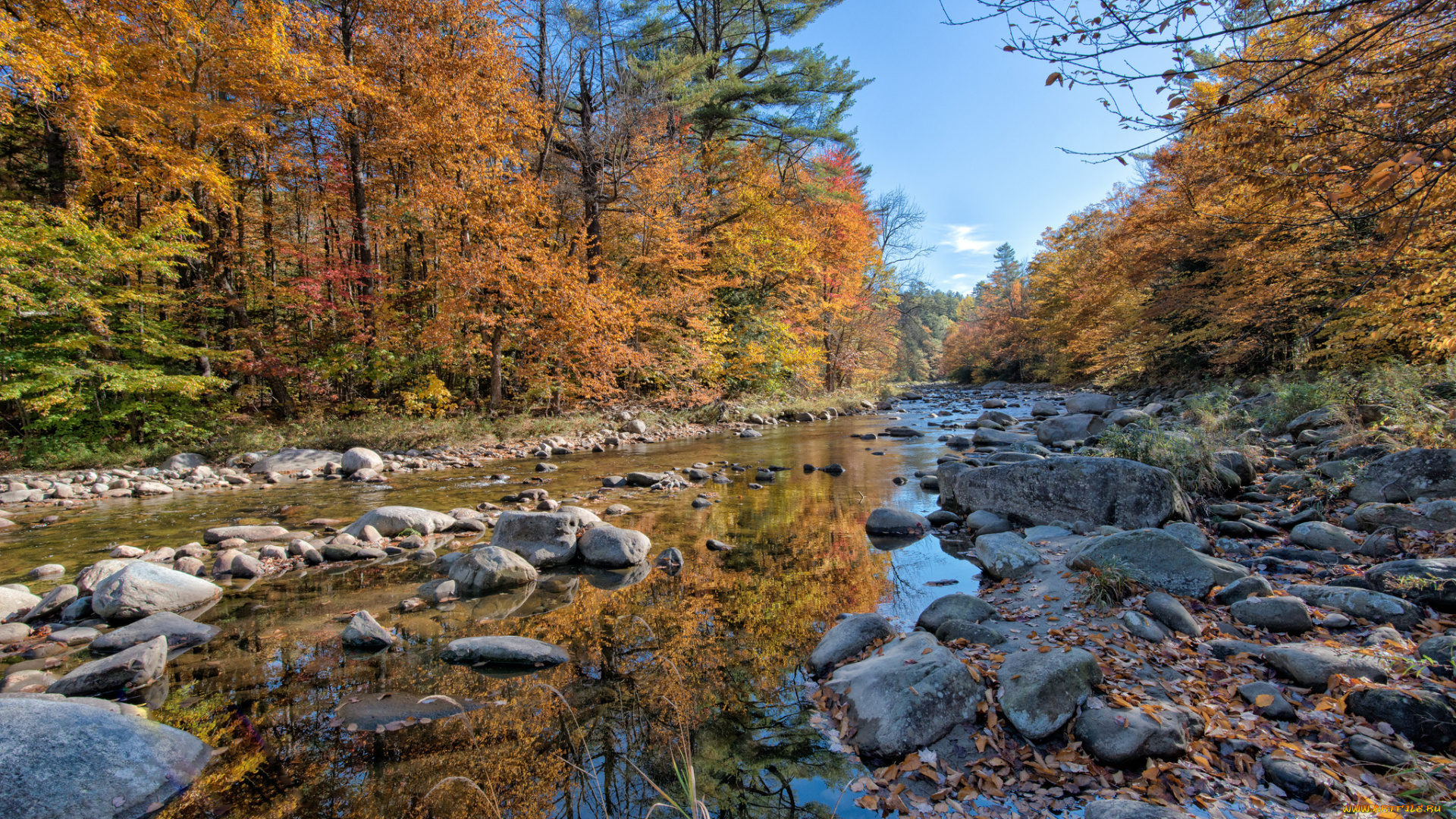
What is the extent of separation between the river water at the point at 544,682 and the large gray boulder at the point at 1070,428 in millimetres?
7219

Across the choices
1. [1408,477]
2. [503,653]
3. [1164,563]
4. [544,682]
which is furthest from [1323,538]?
[503,653]

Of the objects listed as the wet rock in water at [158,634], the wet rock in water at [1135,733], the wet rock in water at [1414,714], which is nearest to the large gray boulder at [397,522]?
the wet rock in water at [158,634]

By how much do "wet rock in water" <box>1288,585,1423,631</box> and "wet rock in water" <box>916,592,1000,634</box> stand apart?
183 cm

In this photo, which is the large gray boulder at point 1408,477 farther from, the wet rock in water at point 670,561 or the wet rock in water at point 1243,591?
the wet rock in water at point 670,561

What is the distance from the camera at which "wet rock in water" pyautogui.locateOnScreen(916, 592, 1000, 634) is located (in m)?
3.71

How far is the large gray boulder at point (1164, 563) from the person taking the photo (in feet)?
12.5

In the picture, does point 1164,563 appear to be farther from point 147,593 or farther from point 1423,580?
point 147,593

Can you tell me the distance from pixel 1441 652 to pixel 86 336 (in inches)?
613

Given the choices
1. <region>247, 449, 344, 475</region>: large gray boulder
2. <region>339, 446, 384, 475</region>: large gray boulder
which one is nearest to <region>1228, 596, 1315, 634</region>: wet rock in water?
<region>339, 446, 384, 475</region>: large gray boulder

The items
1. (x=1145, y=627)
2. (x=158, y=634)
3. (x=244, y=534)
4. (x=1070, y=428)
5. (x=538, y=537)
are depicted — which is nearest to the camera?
(x=1145, y=627)

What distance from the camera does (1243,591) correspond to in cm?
358

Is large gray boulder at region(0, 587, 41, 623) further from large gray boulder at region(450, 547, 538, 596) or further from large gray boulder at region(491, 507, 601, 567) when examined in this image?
large gray boulder at region(491, 507, 601, 567)

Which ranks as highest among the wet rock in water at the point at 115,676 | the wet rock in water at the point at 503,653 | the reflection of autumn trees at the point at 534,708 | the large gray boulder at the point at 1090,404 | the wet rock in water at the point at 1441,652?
the large gray boulder at the point at 1090,404

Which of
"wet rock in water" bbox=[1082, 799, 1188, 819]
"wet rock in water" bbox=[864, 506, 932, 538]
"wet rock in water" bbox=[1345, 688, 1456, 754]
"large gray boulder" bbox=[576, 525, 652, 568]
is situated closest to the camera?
"wet rock in water" bbox=[1082, 799, 1188, 819]
